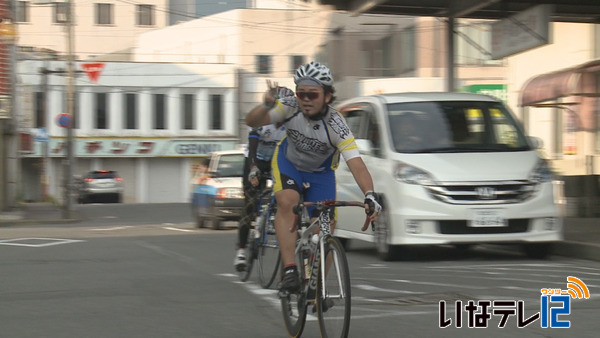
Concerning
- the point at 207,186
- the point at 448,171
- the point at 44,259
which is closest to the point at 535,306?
the point at 448,171

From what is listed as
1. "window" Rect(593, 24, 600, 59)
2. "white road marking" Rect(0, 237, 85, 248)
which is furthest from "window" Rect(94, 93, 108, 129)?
"white road marking" Rect(0, 237, 85, 248)

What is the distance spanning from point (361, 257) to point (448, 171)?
189 cm

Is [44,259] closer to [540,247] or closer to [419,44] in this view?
[540,247]

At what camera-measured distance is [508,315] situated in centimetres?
731

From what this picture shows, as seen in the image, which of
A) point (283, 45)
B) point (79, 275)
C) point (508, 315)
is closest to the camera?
point (508, 315)

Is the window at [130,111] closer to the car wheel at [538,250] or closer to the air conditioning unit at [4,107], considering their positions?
the air conditioning unit at [4,107]

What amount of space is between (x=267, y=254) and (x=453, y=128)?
12.9ft

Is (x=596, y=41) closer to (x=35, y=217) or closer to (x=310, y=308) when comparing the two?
(x=310, y=308)

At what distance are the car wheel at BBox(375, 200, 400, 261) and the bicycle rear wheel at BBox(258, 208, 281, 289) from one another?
2.43 m

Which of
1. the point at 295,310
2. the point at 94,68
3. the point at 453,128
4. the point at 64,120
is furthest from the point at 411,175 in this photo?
the point at 94,68

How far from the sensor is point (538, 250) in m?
11.8

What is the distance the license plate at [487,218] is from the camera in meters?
11.0

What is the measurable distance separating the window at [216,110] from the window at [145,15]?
2238 centimetres

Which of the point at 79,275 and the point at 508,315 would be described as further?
the point at 79,275
